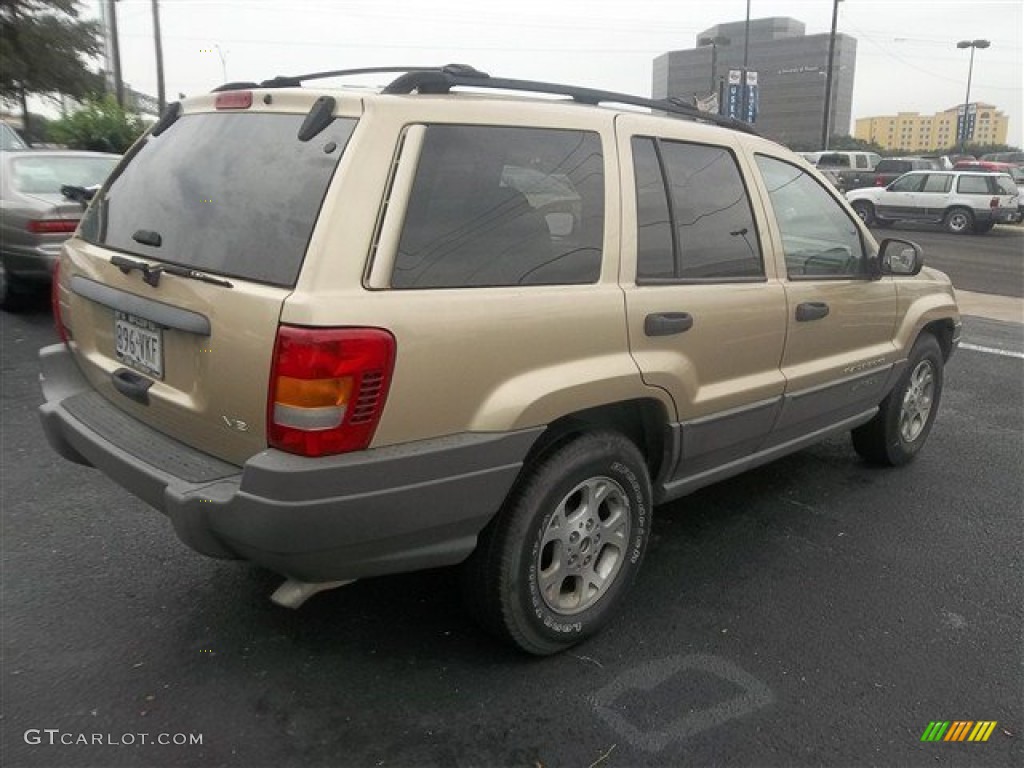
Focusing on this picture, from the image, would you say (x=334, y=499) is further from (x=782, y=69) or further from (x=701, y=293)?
(x=782, y=69)

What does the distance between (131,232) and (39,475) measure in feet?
6.65

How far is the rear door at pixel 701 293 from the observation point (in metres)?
2.94

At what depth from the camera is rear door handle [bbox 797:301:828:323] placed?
3.59 meters

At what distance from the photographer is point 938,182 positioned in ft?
75.7

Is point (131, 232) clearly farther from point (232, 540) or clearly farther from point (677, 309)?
point (677, 309)

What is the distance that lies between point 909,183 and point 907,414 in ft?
70.9

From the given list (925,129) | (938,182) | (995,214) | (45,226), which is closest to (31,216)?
(45,226)

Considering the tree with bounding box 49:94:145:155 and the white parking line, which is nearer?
the white parking line

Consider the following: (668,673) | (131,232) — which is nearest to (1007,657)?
(668,673)

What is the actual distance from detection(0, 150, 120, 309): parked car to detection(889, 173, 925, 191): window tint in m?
21.9

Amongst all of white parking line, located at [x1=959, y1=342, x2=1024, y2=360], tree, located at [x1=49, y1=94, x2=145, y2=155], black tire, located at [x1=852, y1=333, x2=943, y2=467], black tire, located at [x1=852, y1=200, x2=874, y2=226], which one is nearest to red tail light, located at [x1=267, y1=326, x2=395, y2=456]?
black tire, located at [x1=852, y1=333, x2=943, y2=467]

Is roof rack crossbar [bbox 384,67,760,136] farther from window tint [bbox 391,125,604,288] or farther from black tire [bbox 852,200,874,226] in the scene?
black tire [bbox 852,200,874,226]

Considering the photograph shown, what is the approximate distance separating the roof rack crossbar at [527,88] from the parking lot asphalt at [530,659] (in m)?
1.82

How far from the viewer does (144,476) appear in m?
2.53
